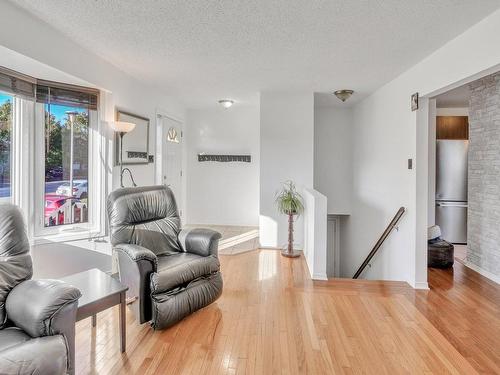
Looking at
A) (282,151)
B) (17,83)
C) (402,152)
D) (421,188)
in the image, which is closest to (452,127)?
(402,152)

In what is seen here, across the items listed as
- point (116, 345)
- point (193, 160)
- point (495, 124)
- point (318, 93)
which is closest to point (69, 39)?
point (116, 345)

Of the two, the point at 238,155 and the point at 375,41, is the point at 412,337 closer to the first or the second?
the point at 375,41

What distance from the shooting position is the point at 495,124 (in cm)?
368

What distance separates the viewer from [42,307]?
1532mm

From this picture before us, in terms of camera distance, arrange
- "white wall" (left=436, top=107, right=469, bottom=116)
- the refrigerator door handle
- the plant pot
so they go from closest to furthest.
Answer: the plant pot → the refrigerator door handle → "white wall" (left=436, top=107, right=469, bottom=116)

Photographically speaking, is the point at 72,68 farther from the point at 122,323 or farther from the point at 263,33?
the point at 122,323

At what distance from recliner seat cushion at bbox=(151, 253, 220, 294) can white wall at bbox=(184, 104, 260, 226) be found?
10.9ft

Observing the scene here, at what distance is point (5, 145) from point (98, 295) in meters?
1.70

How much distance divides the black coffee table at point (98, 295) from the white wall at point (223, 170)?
3.93m

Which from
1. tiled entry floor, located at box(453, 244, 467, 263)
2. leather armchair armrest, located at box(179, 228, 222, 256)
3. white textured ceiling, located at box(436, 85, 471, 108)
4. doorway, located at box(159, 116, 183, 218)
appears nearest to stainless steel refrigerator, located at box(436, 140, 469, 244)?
tiled entry floor, located at box(453, 244, 467, 263)

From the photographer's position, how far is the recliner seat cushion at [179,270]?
237cm

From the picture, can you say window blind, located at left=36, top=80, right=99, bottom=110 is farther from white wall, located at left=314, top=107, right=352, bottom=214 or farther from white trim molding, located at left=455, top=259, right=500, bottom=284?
white trim molding, located at left=455, top=259, right=500, bottom=284

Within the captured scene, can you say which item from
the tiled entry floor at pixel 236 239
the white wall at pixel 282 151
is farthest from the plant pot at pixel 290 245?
the tiled entry floor at pixel 236 239

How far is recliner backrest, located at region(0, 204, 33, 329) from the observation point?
1720mm
